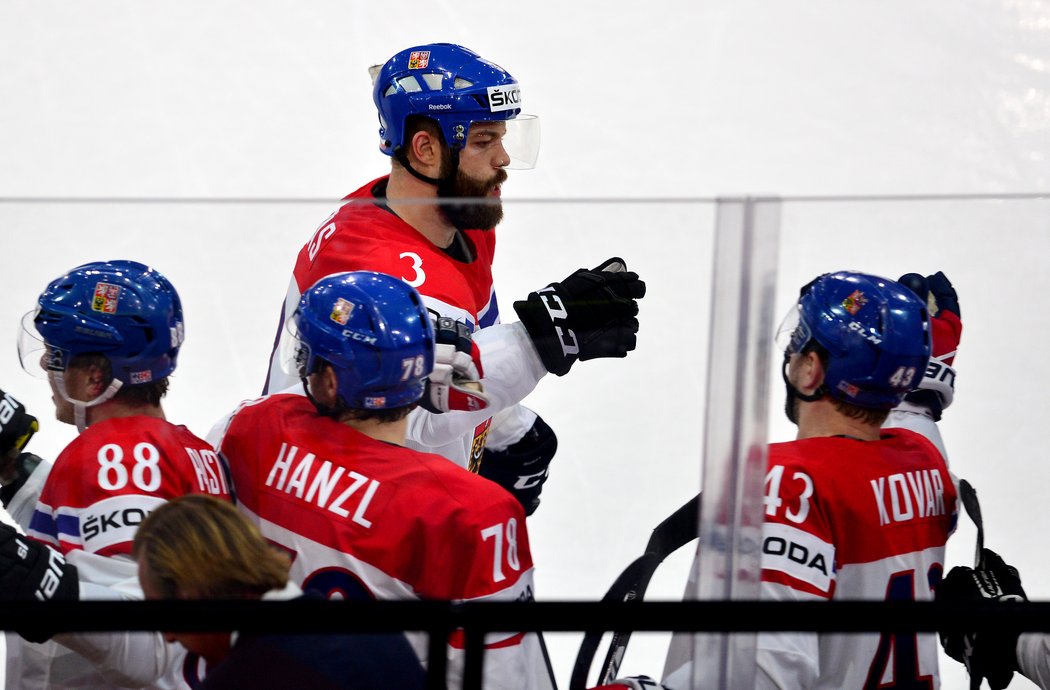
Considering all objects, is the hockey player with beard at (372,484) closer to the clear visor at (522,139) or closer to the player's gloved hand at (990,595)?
the player's gloved hand at (990,595)

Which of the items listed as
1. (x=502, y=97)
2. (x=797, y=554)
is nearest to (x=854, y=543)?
(x=797, y=554)

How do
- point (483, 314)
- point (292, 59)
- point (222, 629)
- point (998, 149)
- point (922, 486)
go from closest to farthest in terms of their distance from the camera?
1. point (222, 629)
2. point (922, 486)
3. point (483, 314)
4. point (998, 149)
5. point (292, 59)

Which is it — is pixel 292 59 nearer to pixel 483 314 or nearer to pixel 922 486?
Answer: pixel 483 314

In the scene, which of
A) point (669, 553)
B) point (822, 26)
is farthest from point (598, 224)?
point (822, 26)

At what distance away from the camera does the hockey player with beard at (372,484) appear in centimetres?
178

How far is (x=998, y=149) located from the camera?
446 cm

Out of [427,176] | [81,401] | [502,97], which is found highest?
[502,97]

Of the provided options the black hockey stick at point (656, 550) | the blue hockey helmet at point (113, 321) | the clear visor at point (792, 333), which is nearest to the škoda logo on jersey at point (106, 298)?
the blue hockey helmet at point (113, 321)

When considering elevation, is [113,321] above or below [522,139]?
below

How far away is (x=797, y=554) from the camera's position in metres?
1.75

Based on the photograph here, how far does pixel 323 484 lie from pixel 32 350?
405 millimetres

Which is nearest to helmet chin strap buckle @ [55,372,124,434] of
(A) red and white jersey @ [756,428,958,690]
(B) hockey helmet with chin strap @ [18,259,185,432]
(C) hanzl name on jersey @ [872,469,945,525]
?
(B) hockey helmet with chin strap @ [18,259,185,432]

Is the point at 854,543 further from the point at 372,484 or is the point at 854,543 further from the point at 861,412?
the point at 372,484

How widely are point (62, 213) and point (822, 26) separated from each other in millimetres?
3735
